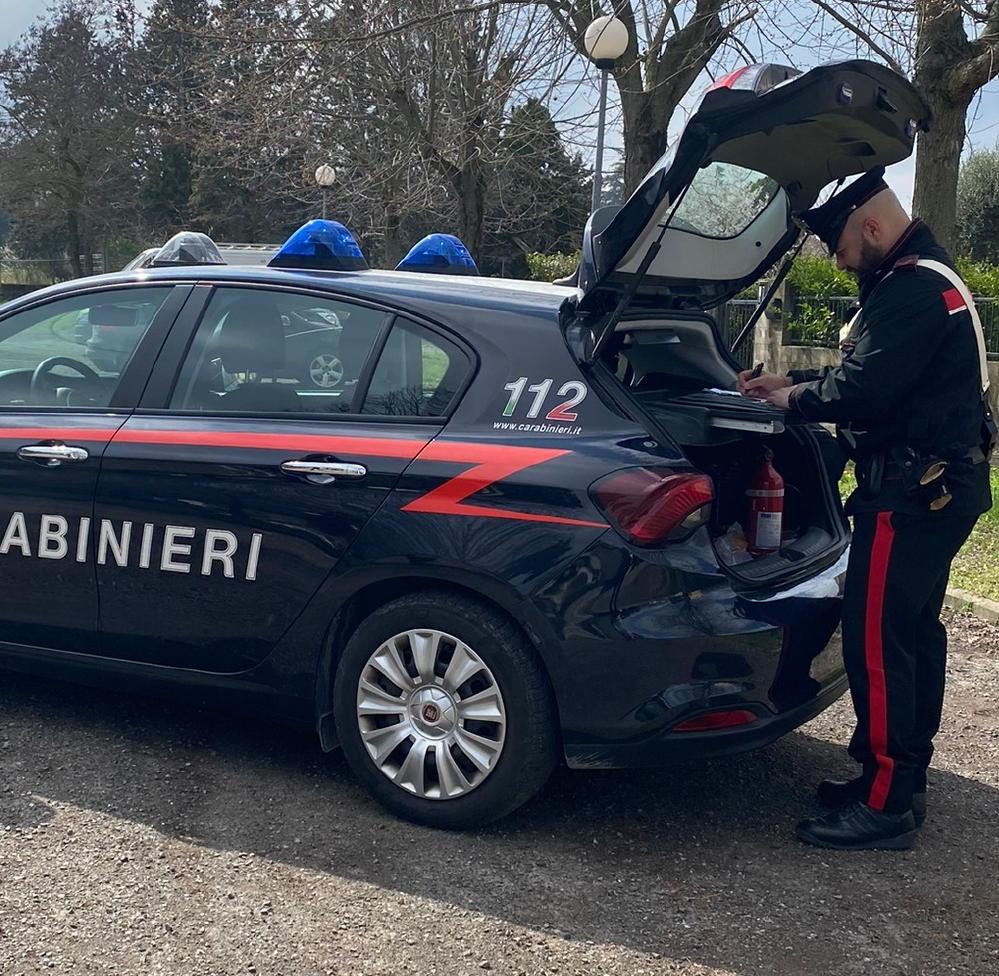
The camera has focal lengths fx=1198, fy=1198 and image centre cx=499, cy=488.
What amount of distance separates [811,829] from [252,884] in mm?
1650

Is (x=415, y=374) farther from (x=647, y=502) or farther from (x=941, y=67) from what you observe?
(x=941, y=67)

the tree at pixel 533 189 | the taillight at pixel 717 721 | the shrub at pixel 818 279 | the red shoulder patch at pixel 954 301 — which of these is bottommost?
the taillight at pixel 717 721

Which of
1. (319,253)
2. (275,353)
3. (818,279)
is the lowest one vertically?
(275,353)

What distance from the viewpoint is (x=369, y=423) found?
3643 mm

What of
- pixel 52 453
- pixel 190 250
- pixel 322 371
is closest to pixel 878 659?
pixel 322 371

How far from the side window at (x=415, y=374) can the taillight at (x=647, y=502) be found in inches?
23.9

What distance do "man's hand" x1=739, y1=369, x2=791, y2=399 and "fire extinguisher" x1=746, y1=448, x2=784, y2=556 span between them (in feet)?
0.76

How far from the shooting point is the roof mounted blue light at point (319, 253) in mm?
4105

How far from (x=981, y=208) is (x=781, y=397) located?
22882mm

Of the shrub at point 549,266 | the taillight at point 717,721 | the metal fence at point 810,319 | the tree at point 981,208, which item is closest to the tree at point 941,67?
the metal fence at point 810,319

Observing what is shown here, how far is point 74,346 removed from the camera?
170 inches

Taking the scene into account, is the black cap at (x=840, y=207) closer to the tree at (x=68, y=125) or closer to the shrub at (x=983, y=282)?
the shrub at (x=983, y=282)

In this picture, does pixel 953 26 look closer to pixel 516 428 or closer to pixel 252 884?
pixel 516 428

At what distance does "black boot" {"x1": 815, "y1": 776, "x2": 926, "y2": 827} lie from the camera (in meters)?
3.75
